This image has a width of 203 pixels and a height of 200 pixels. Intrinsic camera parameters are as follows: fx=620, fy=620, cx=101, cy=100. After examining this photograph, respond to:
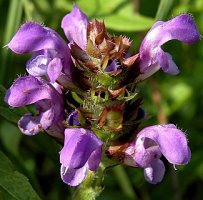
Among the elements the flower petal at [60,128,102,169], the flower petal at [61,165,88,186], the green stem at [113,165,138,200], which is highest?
the flower petal at [60,128,102,169]

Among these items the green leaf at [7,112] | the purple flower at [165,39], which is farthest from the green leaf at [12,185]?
the purple flower at [165,39]

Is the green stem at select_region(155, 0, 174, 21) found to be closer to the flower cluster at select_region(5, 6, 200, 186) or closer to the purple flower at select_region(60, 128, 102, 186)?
the flower cluster at select_region(5, 6, 200, 186)

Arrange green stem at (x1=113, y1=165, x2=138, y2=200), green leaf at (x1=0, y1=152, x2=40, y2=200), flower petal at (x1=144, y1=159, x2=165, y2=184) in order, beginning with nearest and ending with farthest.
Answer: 1. green leaf at (x1=0, y1=152, x2=40, y2=200)
2. flower petal at (x1=144, y1=159, x2=165, y2=184)
3. green stem at (x1=113, y1=165, x2=138, y2=200)

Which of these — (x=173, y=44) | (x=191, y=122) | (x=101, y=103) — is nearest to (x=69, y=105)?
(x=101, y=103)

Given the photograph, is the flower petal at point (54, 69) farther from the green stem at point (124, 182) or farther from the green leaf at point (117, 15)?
the green stem at point (124, 182)

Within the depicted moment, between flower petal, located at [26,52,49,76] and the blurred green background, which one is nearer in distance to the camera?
flower petal, located at [26,52,49,76]

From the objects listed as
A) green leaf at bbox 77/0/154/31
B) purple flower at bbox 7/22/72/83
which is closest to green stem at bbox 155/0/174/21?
green leaf at bbox 77/0/154/31
